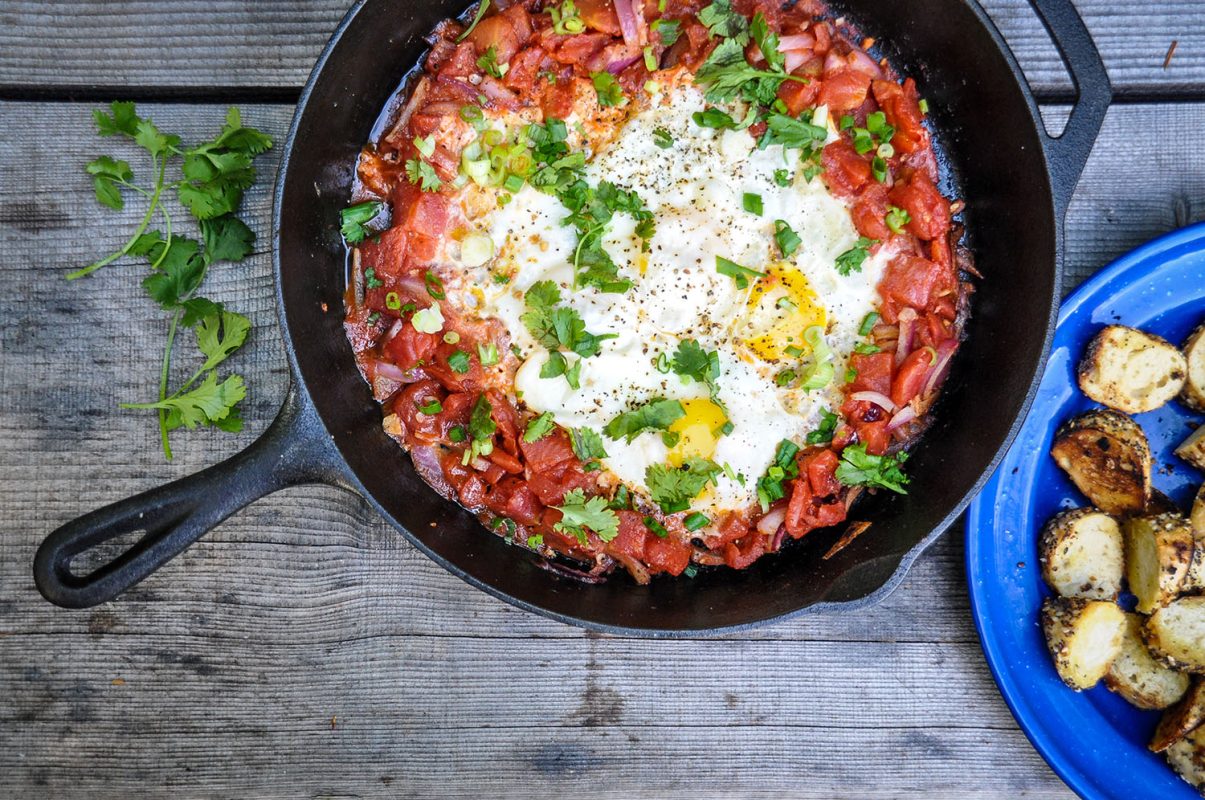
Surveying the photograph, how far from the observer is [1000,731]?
3.69 m

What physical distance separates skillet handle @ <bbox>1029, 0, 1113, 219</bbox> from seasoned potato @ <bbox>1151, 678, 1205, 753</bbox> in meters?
1.99

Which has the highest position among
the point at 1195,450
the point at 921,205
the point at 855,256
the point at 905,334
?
the point at 921,205

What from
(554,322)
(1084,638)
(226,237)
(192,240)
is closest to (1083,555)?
(1084,638)

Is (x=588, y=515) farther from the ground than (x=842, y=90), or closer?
closer

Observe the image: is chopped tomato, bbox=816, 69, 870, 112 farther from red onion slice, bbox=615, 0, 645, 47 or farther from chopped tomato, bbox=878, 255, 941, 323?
red onion slice, bbox=615, 0, 645, 47

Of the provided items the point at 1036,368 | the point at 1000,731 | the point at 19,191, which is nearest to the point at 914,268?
the point at 1036,368

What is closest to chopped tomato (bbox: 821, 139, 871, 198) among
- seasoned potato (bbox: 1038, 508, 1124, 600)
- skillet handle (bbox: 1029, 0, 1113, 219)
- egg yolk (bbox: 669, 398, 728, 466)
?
skillet handle (bbox: 1029, 0, 1113, 219)

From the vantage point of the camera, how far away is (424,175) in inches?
121

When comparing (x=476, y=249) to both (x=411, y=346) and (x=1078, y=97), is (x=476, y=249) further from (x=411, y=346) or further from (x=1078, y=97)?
(x=1078, y=97)

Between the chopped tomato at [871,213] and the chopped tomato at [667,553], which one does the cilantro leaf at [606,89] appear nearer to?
the chopped tomato at [871,213]

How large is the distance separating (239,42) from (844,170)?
258 cm

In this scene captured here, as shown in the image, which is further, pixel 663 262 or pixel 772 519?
pixel 772 519

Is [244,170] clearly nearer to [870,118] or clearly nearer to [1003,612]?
[870,118]

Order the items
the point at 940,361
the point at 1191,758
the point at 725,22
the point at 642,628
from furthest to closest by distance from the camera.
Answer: the point at 1191,758 < the point at 940,361 < the point at 725,22 < the point at 642,628
